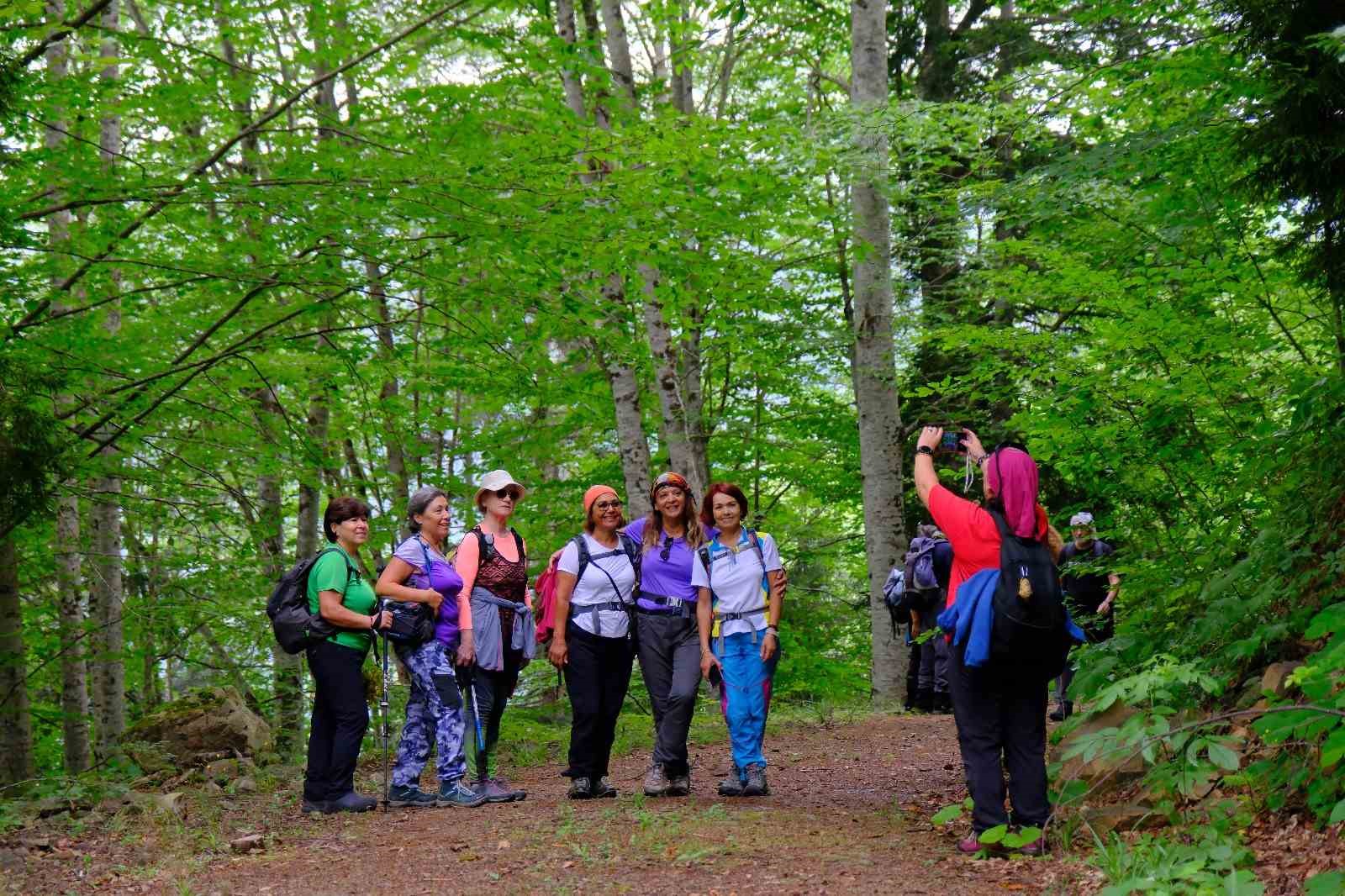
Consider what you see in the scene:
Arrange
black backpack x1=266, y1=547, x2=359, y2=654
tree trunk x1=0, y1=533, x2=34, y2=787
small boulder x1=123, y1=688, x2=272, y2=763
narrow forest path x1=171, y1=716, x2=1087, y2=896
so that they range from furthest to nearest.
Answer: small boulder x1=123, y1=688, x2=272, y2=763 → tree trunk x1=0, y1=533, x2=34, y2=787 → black backpack x1=266, y1=547, x2=359, y2=654 → narrow forest path x1=171, y1=716, x2=1087, y2=896

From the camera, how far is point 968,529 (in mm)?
4906

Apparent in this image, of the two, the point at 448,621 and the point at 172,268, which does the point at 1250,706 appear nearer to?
the point at 448,621

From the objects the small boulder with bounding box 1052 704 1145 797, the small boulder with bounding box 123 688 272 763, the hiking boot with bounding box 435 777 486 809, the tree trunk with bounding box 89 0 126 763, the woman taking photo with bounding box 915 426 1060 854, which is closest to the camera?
the woman taking photo with bounding box 915 426 1060 854

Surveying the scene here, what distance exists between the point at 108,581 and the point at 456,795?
5.52 m

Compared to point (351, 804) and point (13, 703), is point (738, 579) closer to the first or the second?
point (351, 804)

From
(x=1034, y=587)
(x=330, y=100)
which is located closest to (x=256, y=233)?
(x=1034, y=587)

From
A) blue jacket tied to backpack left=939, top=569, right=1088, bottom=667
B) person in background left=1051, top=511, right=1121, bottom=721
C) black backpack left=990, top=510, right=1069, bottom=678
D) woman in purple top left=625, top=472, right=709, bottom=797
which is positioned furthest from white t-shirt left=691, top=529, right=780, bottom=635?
person in background left=1051, top=511, right=1121, bottom=721

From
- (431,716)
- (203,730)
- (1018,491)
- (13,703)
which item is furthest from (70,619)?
(1018,491)

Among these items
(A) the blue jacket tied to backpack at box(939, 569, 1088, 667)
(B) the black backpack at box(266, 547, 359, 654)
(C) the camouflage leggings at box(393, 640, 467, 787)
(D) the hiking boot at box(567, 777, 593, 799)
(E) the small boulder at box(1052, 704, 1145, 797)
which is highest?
(B) the black backpack at box(266, 547, 359, 654)

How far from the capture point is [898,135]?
43.0ft

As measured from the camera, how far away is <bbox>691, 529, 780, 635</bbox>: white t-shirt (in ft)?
22.0

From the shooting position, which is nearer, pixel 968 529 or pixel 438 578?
pixel 968 529

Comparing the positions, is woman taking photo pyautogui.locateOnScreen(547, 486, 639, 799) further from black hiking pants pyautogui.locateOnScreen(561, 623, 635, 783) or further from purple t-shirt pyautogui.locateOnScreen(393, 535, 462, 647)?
purple t-shirt pyautogui.locateOnScreen(393, 535, 462, 647)

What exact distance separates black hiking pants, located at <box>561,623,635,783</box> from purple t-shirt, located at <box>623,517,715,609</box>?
0.35m
